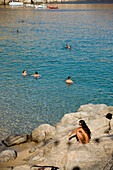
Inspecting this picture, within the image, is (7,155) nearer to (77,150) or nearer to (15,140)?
(15,140)

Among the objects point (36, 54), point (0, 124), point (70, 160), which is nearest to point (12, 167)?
point (70, 160)

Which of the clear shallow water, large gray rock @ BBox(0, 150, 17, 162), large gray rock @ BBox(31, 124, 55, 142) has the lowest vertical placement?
large gray rock @ BBox(0, 150, 17, 162)

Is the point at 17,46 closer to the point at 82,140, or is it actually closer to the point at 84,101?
the point at 84,101

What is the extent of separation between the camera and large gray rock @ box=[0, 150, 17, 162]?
13.8 m

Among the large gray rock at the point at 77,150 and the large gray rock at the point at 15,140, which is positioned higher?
the large gray rock at the point at 77,150

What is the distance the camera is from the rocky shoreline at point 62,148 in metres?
11.4

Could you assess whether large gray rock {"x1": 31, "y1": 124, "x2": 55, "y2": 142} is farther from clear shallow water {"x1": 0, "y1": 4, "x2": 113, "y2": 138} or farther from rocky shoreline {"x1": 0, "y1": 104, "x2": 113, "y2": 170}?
clear shallow water {"x1": 0, "y1": 4, "x2": 113, "y2": 138}

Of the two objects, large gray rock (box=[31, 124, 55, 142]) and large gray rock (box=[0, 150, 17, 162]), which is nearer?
large gray rock (box=[0, 150, 17, 162])

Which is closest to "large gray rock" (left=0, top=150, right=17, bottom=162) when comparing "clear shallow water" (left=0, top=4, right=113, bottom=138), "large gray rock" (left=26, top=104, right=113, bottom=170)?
"large gray rock" (left=26, top=104, right=113, bottom=170)

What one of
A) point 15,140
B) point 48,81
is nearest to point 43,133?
point 15,140

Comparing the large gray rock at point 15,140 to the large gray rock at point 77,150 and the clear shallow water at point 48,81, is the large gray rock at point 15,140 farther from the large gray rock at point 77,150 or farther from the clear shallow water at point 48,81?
the large gray rock at point 77,150

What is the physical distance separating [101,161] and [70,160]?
1.53 meters

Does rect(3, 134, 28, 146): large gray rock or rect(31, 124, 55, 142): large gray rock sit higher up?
rect(31, 124, 55, 142): large gray rock

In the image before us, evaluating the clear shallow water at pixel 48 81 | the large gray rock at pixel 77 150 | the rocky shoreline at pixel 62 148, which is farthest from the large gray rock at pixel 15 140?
the large gray rock at pixel 77 150
